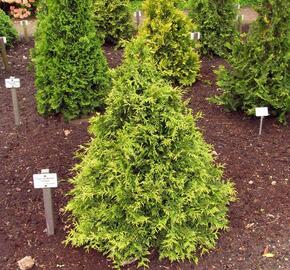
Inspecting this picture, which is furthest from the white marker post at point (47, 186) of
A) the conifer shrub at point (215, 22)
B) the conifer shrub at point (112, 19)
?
the conifer shrub at point (112, 19)

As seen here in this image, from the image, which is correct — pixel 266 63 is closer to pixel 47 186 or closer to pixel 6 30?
pixel 47 186

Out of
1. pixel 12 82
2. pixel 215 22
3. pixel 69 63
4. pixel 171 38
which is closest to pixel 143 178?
pixel 69 63

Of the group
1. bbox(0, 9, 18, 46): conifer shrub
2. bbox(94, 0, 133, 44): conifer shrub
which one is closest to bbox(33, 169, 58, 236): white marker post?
bbox(94, 0, 133, 44): conifer shrub

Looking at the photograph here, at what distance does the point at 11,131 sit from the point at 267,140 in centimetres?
308

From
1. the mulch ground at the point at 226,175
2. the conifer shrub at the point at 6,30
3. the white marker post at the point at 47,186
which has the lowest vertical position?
the mulch ground at the point at 226,175

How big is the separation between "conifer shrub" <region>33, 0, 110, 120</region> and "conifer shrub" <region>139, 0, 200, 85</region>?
3.57 ft

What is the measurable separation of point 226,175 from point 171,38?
259cm

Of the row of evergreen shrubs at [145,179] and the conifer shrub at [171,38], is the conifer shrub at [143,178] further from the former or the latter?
the conifer shrub at [171,38]

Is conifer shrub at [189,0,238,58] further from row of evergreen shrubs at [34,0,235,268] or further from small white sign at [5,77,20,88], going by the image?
row of evergreen shrubs at [34,0,235,268]

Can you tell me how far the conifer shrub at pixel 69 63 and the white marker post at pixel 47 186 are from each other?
2.12 metres

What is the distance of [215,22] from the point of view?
8055mm

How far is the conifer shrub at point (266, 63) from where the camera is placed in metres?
5.63

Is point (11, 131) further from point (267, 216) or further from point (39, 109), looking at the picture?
point (267, 216)

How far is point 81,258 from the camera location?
4.04m
